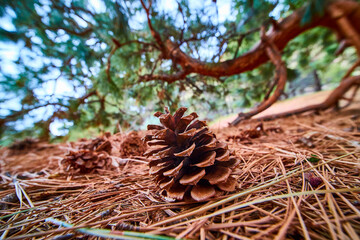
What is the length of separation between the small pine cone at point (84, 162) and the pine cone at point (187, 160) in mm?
681

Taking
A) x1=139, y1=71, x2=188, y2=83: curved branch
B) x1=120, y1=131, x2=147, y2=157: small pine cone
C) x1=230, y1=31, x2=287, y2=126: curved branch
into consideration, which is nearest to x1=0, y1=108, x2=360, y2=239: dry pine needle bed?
x1=120, y1=131, x2=147, y2=157: small pine cone

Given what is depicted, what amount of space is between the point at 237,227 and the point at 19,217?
827 mm

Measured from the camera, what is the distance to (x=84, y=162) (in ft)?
3.25

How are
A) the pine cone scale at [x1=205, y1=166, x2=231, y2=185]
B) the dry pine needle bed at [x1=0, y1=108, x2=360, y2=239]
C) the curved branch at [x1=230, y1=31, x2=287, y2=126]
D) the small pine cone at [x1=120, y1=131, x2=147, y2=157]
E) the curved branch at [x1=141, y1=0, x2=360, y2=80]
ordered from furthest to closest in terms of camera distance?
the curved branch at [x1=230, y1=31, x2=287, y2=126] → the curved branch at [x1=141, y1=0, x2=360, y2=80] → the small pine cone at [x1=120, y1=131, x2=147, y2=157] → the pine cone scale at [x1=205, y1=166, x2=231, y2=185] → the dry pine needle bed at [x1=0, y1=108, x2=360, y2=239]

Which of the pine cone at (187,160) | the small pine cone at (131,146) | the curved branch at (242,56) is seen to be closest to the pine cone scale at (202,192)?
the pine cone at (187,160)

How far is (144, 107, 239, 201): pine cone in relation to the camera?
48 centimetres

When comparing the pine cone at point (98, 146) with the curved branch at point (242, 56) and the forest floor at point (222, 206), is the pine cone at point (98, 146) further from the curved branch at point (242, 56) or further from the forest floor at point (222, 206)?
the curved branch at point (242, 56)

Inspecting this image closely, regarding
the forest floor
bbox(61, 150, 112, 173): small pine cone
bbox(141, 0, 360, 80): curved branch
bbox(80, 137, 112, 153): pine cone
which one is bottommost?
the forest floor

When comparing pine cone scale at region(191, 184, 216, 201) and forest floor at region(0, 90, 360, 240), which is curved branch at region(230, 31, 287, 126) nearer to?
forest floor at region(0, 90, 360, 240)

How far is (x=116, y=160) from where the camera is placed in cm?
116

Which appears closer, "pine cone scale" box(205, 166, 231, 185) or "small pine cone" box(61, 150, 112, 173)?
"pine cone scale" box(205, 166, 231, 185)

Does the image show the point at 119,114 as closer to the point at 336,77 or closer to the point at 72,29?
the point at 72,29

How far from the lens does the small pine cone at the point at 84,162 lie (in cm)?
98

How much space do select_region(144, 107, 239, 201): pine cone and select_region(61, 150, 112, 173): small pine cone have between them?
68 centimetres
